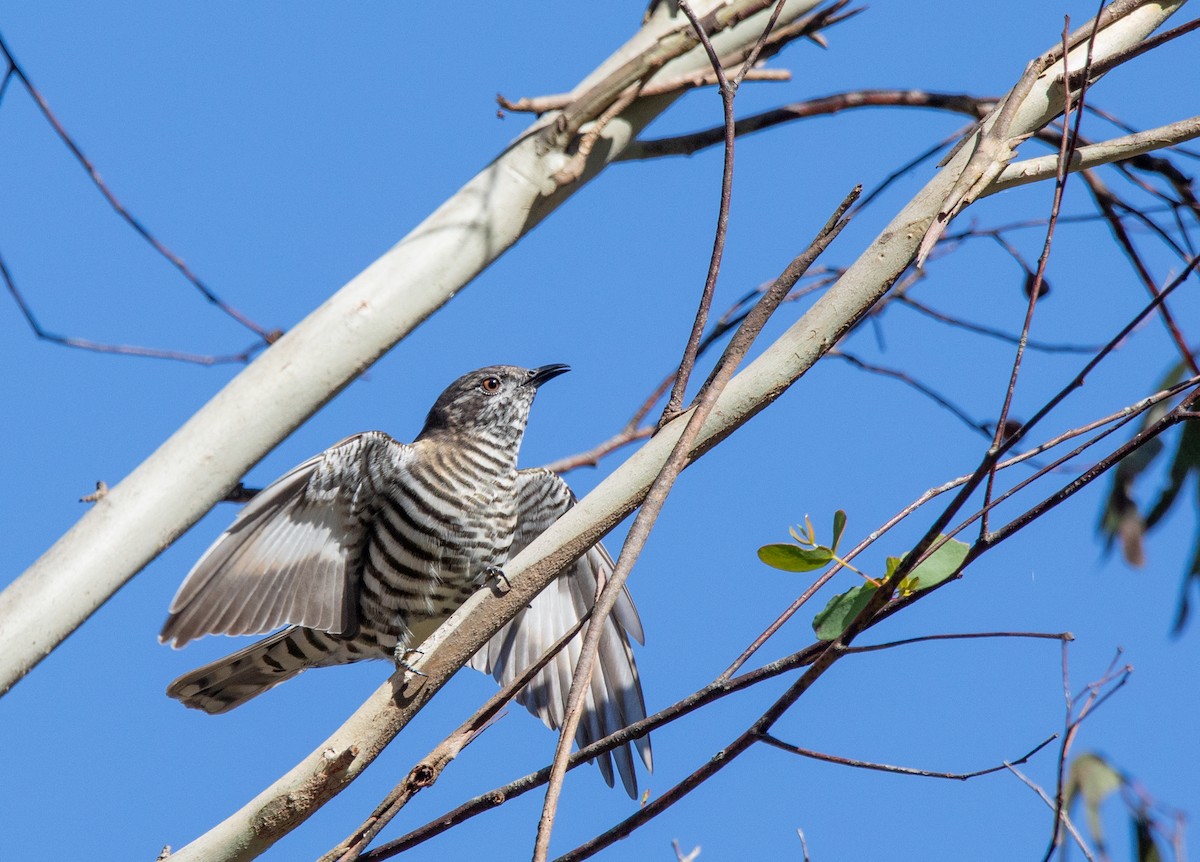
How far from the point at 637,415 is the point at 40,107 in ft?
7.52

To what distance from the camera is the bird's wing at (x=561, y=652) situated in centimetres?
527

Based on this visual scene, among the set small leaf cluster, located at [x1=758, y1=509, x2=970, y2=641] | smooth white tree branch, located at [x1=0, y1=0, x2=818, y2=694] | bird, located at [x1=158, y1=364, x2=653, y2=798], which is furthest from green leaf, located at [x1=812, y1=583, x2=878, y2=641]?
bird, located at [x1=158, y1=364, x2=653, y2=798]

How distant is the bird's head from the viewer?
5.48 meters

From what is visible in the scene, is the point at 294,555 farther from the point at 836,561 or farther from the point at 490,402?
the point at 836,561

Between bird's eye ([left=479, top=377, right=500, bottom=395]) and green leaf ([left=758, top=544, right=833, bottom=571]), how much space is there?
10.4 ft

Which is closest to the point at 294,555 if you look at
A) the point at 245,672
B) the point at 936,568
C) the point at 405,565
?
the point at 405,565

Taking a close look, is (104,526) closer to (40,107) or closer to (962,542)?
(40,107)

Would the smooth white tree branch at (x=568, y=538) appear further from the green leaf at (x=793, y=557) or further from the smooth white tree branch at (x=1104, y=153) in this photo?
the green leaf at (x=793, y=557)

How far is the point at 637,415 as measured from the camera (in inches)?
187

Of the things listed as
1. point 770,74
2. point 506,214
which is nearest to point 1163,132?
point 770,74

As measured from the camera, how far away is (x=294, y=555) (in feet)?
15.6

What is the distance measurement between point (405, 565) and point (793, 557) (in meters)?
2.69

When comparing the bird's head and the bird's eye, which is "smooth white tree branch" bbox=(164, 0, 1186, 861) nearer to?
the bird's head

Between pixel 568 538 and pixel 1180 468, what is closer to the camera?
pixel 568 538
